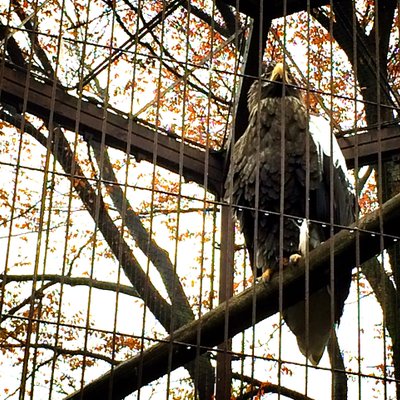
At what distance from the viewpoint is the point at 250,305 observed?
388 centimetres

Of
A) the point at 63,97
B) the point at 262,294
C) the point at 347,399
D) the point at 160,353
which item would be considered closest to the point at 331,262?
the point at 262,294

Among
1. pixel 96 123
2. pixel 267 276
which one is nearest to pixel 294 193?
pixel 267 276

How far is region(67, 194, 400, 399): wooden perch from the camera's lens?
3646 millimetres

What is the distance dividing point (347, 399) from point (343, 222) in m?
2.32

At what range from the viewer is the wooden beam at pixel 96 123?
16.8ft

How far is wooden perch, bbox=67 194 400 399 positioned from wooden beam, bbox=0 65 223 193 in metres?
1.35

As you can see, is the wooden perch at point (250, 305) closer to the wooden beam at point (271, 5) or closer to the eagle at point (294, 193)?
the eagle at point (294, 193)

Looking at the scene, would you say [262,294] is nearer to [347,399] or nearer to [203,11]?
[347,399]

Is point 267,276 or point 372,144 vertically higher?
point 372,144

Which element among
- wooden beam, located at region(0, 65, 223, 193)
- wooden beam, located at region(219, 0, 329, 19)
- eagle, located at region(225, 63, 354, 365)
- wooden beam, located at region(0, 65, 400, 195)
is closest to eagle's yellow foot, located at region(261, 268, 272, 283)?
eagle, located at region(225, 63, 354, 365)

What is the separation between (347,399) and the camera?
680cm

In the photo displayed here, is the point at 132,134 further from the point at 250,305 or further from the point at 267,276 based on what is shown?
A: the point at 250,305

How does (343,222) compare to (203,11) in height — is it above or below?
below

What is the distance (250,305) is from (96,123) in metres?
1.98
